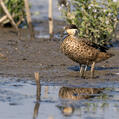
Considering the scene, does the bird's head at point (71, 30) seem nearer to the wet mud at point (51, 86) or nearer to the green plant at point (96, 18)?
the wet mud at point (51, 86)

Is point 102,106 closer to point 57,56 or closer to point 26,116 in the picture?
point 26,116

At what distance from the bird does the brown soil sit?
331 mm

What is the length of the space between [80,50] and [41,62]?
5.78 feet

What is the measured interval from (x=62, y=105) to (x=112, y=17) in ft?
17.4

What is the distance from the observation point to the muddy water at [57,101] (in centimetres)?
660

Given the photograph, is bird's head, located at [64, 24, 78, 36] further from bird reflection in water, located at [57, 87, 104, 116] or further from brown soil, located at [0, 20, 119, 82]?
bird reflection in water, located at [57, 87, 104, 116]

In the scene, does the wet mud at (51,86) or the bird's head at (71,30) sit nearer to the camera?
the wet mud at (51,86)

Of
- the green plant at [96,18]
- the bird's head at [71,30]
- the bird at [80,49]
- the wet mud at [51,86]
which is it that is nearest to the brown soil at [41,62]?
the wet mud at [51,86]

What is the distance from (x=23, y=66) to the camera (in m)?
10.3

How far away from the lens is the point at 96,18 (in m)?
12.0

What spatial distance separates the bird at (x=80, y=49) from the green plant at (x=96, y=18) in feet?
7.07

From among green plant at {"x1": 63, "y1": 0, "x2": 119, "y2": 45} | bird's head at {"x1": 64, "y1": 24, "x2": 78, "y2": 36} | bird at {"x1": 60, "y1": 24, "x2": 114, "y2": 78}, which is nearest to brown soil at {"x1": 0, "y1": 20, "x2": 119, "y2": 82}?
bird at {"x1": 60, "y1": 24, "x2": 114, "y2": 78}

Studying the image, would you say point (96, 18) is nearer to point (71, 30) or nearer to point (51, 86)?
point (71, 30)

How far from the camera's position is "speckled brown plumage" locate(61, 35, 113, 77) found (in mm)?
9211
